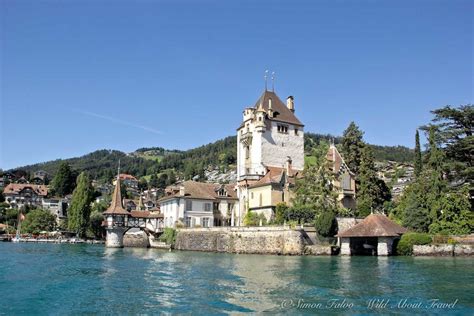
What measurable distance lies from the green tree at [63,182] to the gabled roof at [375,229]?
104 metres

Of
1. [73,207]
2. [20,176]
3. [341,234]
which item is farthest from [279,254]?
[20,176]

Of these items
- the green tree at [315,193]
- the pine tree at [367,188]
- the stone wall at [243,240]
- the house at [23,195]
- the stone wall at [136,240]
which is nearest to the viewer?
the stone wall at [243,240]

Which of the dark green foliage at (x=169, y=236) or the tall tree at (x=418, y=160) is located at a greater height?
the tall tree at (x=418, y=160)

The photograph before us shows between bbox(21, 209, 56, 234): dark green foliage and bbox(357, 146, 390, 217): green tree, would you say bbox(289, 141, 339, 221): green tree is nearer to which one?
bbox(357, 146, 390, 217): green tree

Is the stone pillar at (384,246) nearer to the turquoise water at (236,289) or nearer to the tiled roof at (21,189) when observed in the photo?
the turquoise water at (236,289)

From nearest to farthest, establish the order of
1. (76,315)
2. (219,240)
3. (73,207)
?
(76,315) → (219,240) → (73,207)

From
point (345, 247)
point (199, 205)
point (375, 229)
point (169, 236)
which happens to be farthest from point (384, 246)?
point (169, 236)

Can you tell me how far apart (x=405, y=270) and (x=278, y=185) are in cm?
2788

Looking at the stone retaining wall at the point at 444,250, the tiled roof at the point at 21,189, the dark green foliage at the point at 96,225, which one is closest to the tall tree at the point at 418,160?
the stone retaining wall at the point at 444,250

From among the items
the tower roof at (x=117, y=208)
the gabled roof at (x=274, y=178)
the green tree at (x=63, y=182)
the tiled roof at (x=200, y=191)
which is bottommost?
the tower roof at (x=117, y=208)

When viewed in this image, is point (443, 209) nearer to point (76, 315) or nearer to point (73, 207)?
point (76, 315)

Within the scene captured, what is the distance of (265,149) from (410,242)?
27858mm

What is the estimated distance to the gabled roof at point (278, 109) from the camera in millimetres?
68812

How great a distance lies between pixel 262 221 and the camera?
5597cm
